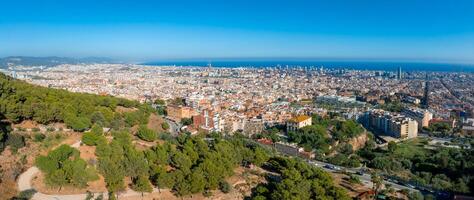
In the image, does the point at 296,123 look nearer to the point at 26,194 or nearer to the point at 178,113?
the point at 178,113

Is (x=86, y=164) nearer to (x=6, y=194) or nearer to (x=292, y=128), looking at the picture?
(x=6, y=194)

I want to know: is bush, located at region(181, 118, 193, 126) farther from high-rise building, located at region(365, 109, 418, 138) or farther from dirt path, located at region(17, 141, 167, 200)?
dirt path, located at region(17, 141, 167, 200)

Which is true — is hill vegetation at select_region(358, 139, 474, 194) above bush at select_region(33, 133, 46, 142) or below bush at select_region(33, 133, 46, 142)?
below

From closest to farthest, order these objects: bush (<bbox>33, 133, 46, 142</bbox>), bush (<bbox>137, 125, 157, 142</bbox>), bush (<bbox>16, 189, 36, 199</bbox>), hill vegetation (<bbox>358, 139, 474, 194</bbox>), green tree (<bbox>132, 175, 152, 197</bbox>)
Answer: bush (<bbox>16, 189, 36, 199</bbox>) → green tree (<bbox>132, 175, 152, 197</bbox>) → bush (<bbox>33, 133, 46, 142</bbox>) → bush (<bbox>137, 125, 157, 142</bbox>) → hill vegetation (<bbox>358, 139, 474, 194</bbox>)

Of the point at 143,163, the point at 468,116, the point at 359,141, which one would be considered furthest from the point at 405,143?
the point at 143,163

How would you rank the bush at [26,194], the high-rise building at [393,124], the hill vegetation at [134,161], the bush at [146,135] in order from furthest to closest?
the high-rise building at [393,124]
the bush at [146,135]
the hill vegetation at [134,161]
the bush at [26,194]

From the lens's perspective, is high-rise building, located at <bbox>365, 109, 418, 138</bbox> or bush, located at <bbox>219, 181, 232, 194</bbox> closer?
bush, located at <bbox>219, 181, 232, 194</bbox>

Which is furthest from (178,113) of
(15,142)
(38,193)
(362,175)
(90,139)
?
(38,193)

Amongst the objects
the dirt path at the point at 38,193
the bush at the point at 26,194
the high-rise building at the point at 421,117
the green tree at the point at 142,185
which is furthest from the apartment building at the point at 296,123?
the bush at the point at 26,194

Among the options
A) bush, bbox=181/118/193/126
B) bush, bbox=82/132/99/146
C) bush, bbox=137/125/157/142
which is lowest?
bush, bbox=181/118/193/126

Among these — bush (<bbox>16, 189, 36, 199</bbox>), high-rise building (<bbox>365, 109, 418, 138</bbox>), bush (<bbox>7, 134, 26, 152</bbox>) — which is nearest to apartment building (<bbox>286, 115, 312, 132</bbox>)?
high-rise building (<bbox>365, 109, 418, 138</bbox>)

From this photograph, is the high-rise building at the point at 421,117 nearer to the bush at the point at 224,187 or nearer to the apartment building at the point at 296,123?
the apartment building at the point at 296,123
